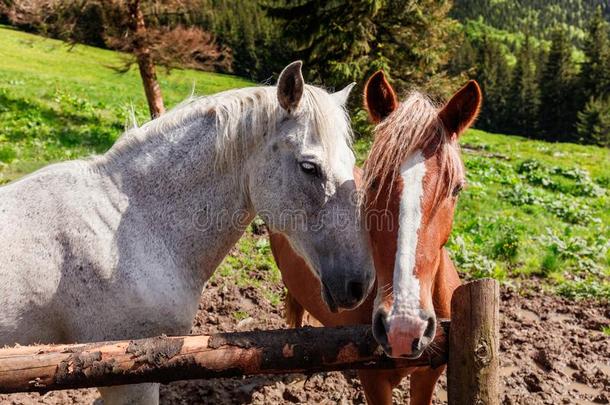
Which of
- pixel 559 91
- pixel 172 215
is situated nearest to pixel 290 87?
pixel 172 215

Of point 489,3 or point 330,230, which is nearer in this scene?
point 330,230

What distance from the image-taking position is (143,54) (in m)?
12.3

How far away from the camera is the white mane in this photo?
2553 millimetres

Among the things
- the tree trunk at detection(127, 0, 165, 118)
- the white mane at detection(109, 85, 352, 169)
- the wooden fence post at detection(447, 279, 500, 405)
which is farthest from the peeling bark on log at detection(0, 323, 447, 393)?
the tree trunk at detection(127, 0, 165, 118)

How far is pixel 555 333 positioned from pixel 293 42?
1181cm

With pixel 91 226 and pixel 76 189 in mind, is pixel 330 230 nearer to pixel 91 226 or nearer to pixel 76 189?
pixel 91 226

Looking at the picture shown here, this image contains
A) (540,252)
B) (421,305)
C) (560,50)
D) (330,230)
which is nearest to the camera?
(421,305)

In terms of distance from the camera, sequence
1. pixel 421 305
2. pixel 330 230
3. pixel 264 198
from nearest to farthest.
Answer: pixel 421 305 → pixel 330 230 → pixel 264 198

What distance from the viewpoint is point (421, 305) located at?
2084 mm

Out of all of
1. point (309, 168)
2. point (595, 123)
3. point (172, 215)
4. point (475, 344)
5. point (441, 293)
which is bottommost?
point (595, 123)

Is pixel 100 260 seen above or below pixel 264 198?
below

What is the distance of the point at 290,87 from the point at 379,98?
0.70 m

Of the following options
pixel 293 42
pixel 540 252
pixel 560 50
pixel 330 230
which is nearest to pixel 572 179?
pixel 540 252

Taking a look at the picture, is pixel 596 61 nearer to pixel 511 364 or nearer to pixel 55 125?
pixel 55 125
